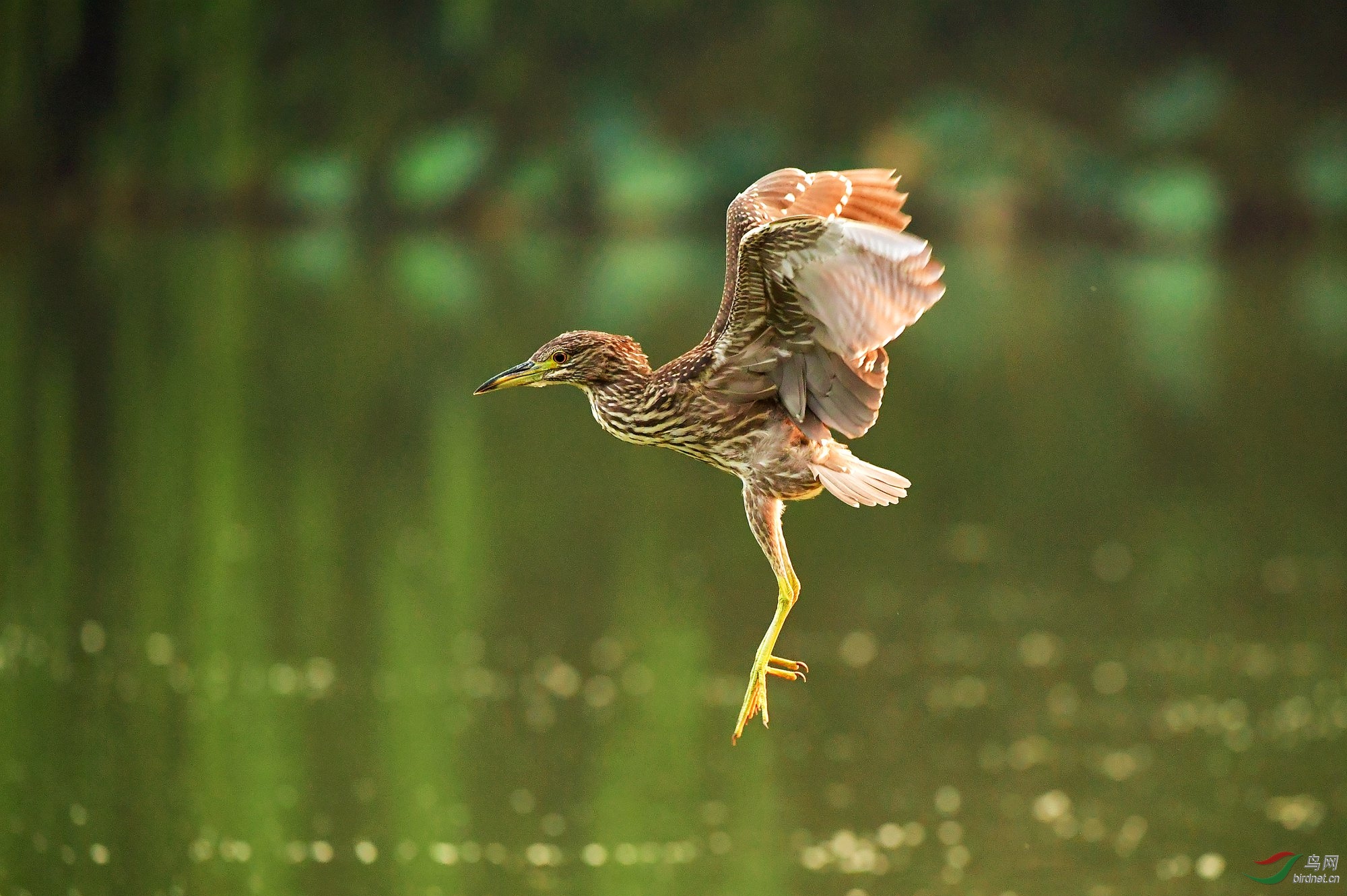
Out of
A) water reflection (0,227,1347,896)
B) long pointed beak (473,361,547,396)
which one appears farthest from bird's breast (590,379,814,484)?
water reflection (0,227,1347,896)

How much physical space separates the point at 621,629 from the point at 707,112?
2977cm

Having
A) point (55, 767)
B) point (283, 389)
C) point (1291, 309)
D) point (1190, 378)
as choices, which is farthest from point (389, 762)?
point (1291, 309)

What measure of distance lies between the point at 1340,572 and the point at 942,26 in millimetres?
30217

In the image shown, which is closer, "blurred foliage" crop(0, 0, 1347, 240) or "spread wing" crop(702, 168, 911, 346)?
"spread wing" crop(702, 168, 911, 346)

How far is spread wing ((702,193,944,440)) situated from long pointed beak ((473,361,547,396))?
418 millimetres

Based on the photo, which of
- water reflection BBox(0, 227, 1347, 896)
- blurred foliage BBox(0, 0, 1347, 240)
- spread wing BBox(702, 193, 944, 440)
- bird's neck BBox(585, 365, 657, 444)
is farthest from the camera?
blurred foliage BBox(0, 0, 1347, 240)

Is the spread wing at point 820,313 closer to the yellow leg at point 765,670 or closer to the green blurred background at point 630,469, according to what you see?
the yellow leg at point 765,670

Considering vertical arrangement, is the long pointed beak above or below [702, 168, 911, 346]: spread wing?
below

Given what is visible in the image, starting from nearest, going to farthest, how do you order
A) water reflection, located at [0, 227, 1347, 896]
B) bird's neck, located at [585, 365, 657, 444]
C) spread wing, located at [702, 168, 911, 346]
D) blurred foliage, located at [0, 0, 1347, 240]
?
1. bird's neck, located at [585, 365, 657, 444]
2. spread wing, located at [702, 168, 911, 346]
3. water reflection, located at [0, 227, 1347, 896]
4. blurred foliage, located at [0, 0, 1347, 240]

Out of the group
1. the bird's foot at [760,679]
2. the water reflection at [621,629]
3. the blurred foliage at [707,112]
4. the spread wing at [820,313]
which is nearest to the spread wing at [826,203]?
the spread wing at [820,313]

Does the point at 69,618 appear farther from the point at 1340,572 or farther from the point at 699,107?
the point at 699,107

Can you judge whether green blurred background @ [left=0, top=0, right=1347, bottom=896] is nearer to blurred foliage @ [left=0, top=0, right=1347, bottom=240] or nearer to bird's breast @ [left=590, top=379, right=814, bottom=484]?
blurred foliage @ [left=0, top=0, right=1347, bottom=240]

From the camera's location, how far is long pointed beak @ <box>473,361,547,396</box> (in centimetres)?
442

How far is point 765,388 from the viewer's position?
4.79 m
